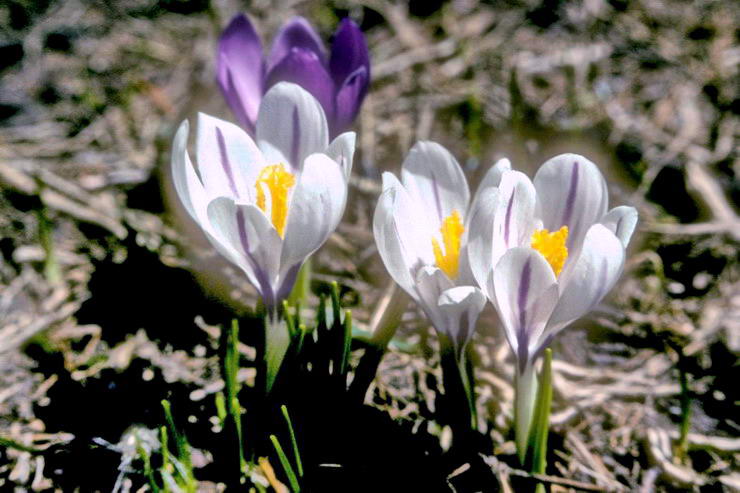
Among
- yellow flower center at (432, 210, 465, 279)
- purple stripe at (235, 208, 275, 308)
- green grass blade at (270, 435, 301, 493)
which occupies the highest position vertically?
yellow flower center at (432, 210, 465, 279)

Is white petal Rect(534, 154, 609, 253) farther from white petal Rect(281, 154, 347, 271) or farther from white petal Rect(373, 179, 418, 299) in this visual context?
white petal Rect(281, 154, 347, 271)

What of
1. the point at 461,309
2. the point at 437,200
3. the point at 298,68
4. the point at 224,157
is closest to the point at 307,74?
the point at 298,68

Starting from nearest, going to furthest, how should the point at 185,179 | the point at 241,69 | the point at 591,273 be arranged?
the point at 591,273
the point at 185,179
the point at 241,69

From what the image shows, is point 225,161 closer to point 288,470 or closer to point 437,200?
point 437,200

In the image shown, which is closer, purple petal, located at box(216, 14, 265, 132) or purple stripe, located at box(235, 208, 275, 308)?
purple stripe, located at box(235, 208, 275, 308)

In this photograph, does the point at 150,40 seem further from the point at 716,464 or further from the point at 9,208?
the point at 716,464

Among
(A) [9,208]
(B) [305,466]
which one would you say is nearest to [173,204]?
(A) [9,208]

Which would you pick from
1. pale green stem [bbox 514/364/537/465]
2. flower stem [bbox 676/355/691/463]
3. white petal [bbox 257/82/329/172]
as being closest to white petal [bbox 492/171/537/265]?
pale green stem [bbox 514/364/537/465]
